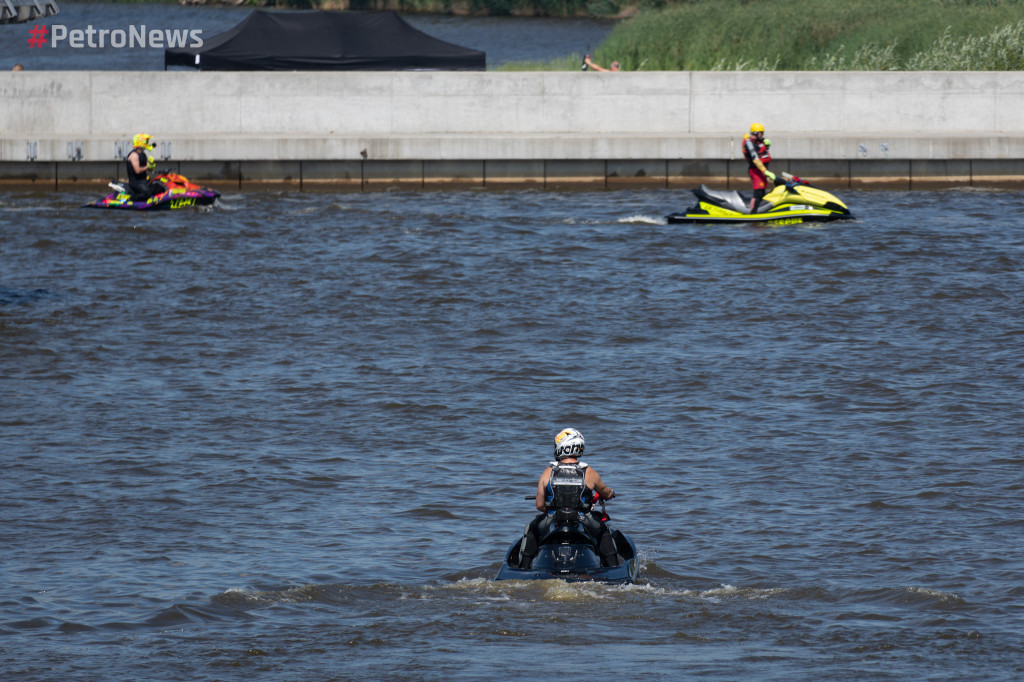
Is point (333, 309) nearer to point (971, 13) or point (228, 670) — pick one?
point (228, 670)

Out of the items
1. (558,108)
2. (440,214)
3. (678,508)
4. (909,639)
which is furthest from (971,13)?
(909,639)

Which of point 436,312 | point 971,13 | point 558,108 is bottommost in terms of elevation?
point 436,312

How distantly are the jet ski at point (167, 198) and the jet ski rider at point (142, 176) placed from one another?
0.08 metres

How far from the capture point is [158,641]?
29.5 ft

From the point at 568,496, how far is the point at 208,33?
5664 cm

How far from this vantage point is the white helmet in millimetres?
9648

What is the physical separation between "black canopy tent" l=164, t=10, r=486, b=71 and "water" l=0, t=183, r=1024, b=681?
10166 mm

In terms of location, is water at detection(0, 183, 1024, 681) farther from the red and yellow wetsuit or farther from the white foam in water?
the red and yellow wetsuit

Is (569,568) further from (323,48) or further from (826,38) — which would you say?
(826,38)

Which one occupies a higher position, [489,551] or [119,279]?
[119,279]

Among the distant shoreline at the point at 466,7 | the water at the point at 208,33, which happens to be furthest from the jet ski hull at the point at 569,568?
the distant shoreline at the point at 466,7

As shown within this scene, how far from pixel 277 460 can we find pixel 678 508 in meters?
3.57

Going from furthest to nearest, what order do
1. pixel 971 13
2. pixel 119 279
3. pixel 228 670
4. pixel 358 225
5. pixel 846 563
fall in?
pixel 971 13, pixel 358 225, pixel 119 279, pixel 846 563, pixel 228 670

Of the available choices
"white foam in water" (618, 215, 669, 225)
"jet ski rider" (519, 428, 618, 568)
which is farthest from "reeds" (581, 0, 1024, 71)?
"jet ski rider" (519, 428, 618, 568)
